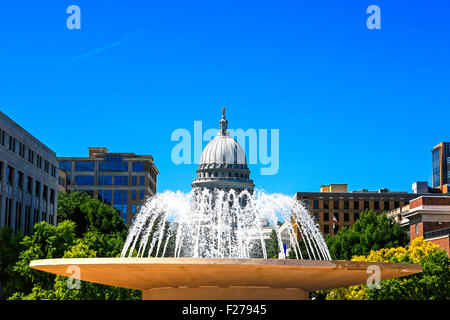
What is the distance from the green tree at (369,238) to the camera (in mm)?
73375

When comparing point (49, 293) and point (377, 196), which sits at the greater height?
point (377, 196)

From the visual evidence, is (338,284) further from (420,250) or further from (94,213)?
(94,213)

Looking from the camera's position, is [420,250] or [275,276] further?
[420,250]

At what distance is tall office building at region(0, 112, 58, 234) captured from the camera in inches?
2250

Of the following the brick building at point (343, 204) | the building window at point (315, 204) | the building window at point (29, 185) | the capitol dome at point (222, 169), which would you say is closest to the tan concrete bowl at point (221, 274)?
the building window at point (29, 185)

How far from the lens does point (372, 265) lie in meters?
20.8

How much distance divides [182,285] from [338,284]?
586 cm

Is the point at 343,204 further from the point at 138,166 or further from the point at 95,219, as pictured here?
the point at 95,219

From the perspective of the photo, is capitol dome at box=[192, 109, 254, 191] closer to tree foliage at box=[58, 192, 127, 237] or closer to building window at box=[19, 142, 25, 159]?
tree foliage at box=[58, 192, 127, 237]

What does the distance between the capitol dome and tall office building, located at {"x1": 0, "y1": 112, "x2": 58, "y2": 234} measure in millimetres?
113522

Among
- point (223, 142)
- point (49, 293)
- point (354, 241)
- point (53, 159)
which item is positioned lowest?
point (49, 293)

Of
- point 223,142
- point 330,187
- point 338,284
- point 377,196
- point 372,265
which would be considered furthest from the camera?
point 223,142

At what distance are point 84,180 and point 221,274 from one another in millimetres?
119715
